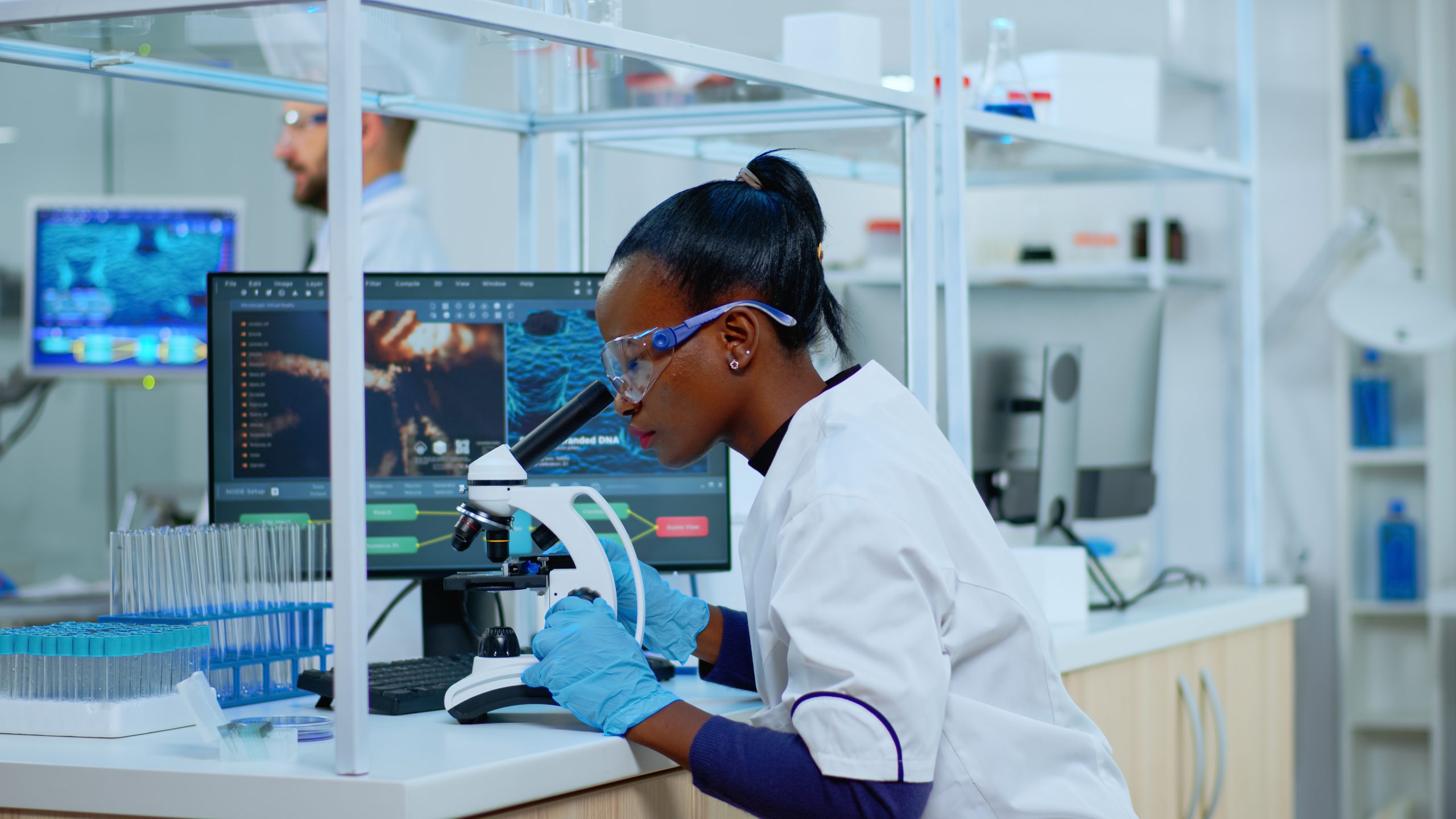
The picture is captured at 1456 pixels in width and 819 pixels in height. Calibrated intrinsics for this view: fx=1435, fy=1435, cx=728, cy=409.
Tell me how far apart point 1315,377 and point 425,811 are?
3313mm

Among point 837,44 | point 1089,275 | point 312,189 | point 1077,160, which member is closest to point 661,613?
point 837,44

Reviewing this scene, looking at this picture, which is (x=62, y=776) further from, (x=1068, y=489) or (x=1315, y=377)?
(x=1315, y=377)

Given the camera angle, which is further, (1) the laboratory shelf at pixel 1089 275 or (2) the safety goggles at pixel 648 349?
(1) the laboratory shelf at pixel 1089 275

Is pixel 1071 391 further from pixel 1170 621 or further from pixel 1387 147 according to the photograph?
pixel 1387 147

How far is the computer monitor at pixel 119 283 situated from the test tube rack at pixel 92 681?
97.5 inches

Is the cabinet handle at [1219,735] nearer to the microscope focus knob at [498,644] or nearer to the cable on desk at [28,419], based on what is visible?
the microscope focus knob at [498,644]

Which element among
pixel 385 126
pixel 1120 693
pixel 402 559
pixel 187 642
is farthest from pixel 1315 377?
pixel 187 642

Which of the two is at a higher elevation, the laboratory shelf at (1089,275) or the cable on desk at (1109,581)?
the laboratory shelf at (1089,275)

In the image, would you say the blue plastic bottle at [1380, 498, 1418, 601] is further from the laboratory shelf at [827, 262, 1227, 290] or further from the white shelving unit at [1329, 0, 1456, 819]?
the laboratory shelf at [827, 262, 1227, 290]

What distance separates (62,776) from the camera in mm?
1164

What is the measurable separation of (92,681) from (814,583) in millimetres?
672

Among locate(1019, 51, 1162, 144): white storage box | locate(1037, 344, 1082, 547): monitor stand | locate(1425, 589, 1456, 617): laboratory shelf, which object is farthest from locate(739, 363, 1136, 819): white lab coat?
locate(1425, 589, 1456, 617): laboratory shelf

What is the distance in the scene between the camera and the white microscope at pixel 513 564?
1323 millimetres

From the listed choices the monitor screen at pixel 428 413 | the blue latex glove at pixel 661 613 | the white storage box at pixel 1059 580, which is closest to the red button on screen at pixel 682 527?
the monitor screen at pixel 428 413
